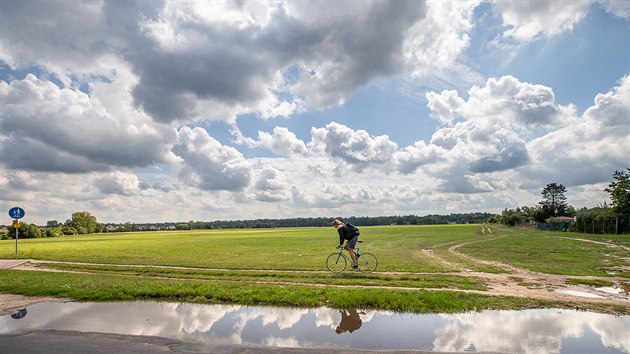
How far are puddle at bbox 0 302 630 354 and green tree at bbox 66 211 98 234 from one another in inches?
5688

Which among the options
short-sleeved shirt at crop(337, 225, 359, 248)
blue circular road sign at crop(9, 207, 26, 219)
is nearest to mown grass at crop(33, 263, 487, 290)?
short-sleeved shirt at crop(337, 225, 359, 248)

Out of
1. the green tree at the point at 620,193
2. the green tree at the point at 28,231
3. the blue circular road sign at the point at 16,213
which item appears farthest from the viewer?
the green tree at the point at 28,231

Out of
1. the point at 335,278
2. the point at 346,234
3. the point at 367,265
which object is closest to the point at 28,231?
the point at 367,265

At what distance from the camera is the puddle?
8211mm

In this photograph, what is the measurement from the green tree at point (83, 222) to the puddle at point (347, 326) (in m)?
144

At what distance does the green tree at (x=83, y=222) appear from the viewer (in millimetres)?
133137

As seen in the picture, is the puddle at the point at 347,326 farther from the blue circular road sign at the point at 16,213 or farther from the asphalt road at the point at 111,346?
the blue circular road sign at the point at 16,213

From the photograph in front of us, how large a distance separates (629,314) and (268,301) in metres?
10.7

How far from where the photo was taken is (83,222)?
136625mm

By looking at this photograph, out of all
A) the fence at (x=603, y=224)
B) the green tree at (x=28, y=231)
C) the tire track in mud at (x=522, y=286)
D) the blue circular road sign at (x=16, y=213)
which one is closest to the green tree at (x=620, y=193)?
the fence at (x=603, y=224)

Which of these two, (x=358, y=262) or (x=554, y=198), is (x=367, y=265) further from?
(x=554, y=198)

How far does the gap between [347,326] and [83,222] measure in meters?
155

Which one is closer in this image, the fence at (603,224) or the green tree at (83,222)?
the fence at (603,224)

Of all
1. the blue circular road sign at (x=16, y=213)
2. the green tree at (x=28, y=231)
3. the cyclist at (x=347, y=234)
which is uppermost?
the blue circular road sign at (x=16, y=213)
